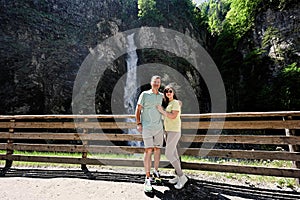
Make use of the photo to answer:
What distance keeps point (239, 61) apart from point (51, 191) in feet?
73.7

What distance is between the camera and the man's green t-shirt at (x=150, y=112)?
4.18 metres

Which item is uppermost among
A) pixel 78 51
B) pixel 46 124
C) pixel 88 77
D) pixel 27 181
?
pixel 78 51

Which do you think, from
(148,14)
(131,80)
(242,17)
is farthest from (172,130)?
(148,14)

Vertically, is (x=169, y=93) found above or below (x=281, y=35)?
below

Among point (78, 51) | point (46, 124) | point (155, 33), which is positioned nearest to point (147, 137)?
point (46, 124)

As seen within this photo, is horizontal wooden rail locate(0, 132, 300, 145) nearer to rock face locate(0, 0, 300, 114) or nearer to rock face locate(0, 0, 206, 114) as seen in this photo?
rock face locate(0, 0, 206, 114)

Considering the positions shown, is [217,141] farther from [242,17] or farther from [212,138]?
[242,17]

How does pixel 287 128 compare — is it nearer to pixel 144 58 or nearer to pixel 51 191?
pixel 51 191

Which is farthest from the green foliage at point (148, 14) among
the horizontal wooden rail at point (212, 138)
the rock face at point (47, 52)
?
the horizontal wooden rail at point (212, 138)

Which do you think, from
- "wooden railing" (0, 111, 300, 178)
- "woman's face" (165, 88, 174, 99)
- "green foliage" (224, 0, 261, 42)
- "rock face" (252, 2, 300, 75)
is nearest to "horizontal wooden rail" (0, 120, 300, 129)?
"wooden railing" (0, 111, 300, 178)

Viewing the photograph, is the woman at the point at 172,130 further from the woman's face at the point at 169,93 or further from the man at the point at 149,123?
the man at the point at 149,123

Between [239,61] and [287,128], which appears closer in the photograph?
[287,128]

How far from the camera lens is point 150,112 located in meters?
4.19

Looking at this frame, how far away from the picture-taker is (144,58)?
75.4ft
